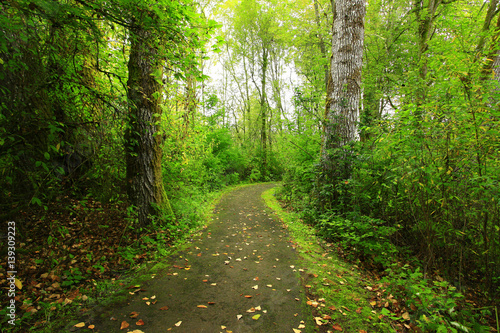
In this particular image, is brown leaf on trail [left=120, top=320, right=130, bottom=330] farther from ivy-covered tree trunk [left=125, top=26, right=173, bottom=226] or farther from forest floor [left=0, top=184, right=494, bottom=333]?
ivy-covered tree trunk [left=125, top=26, right=173, bottom=226]

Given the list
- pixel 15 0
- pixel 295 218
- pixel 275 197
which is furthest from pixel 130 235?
pixel 275 197

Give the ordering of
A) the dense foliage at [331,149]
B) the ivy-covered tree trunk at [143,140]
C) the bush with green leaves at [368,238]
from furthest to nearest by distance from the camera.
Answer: the ivy-covered tree trunk at [143,140] < the bush with green leaves at [368,238] < the dense foliage at [331,149]

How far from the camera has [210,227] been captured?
6215 mm

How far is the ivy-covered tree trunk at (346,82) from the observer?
217 inches

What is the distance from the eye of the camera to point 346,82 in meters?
5.64

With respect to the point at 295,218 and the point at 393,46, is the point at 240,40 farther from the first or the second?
the point at 295,218

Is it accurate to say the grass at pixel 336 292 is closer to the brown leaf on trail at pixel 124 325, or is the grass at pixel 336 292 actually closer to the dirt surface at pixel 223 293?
the dirt surface at pixel 223 293

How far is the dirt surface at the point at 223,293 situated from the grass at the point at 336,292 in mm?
207

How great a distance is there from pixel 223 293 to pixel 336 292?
5.53ft

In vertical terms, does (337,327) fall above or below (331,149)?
below

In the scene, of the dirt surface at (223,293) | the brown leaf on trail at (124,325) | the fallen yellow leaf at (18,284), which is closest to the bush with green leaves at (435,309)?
the dirt surface at (223,293)

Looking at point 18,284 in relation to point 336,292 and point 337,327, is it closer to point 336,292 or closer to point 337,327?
point 337,327

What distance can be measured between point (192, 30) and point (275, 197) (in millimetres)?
8950

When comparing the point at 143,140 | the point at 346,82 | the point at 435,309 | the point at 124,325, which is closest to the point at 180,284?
the point at 124,325
